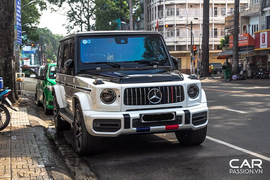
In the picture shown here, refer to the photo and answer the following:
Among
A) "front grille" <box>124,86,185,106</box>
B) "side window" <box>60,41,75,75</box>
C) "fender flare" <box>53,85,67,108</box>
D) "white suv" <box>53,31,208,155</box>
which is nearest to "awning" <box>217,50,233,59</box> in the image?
"fender flare" <box>53,85,67,108</box>

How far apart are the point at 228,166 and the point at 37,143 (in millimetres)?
3502

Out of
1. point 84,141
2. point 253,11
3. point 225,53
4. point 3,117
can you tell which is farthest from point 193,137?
point 225,53

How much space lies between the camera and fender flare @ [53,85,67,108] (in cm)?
859

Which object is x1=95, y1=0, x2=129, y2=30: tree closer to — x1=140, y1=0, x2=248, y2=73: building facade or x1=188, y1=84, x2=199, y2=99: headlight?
x1=140, y1=0, x2=248, y2=73: building facade

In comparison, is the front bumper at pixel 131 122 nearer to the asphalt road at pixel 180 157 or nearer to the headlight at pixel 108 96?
the headlight at pixel 108 96

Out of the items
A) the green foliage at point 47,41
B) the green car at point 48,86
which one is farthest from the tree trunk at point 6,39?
the green foliage at point 47,41

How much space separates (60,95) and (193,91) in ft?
11.2

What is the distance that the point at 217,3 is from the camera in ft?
238

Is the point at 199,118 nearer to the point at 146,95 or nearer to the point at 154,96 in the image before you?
the point at 154,96

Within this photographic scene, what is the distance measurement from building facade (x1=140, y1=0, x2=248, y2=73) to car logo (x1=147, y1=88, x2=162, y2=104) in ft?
211

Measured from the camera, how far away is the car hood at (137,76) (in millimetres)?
6277

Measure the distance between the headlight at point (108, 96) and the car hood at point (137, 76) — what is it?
19cm

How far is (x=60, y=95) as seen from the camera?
29.4 feet

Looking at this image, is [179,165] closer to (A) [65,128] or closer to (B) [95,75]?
(B) [95,75]
